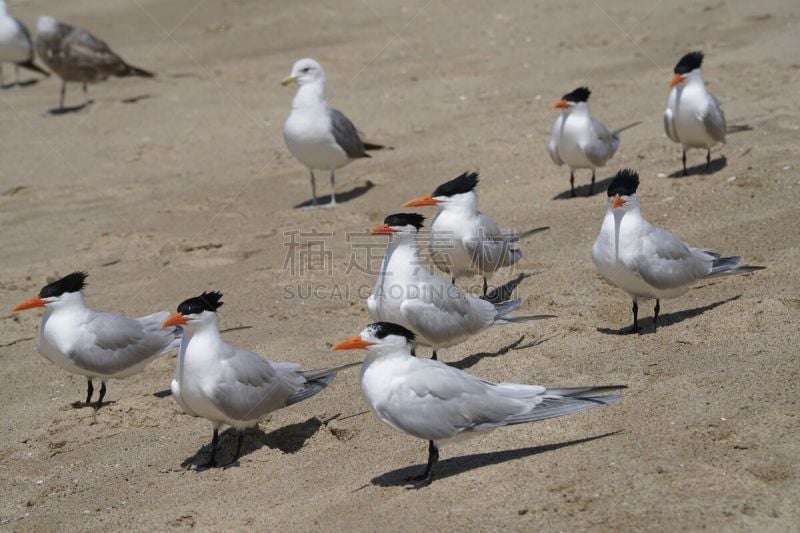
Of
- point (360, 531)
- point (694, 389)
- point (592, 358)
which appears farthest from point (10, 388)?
point (694, 389)

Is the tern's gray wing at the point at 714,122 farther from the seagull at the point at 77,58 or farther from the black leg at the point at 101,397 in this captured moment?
the seagull at the point at 77,58

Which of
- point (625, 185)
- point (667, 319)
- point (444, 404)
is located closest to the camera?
point (444, 404)

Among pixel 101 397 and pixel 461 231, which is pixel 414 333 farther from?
pixel 101 397

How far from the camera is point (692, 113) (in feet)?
28.6

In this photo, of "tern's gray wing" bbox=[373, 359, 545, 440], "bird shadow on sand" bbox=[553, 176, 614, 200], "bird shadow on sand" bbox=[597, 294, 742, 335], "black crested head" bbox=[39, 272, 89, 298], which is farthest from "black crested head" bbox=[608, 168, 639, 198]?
"black crested head" bbox=[39, 272, 89, 298]

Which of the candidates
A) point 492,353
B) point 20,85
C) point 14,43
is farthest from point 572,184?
point 20,85

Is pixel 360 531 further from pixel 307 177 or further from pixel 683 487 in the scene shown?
pixel 307 177

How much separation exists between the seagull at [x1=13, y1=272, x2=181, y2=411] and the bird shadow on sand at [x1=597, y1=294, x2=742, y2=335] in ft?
9.75

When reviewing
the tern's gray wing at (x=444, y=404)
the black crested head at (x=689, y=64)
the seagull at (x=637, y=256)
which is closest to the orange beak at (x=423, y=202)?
the seagull at (x=637, y=256)

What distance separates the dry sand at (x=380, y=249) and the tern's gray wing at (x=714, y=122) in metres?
0.32

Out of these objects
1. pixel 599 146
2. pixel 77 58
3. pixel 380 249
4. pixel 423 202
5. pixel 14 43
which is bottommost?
pixel 380 249

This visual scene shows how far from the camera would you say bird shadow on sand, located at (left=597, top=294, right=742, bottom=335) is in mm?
6367

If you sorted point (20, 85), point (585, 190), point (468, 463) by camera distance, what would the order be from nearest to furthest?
point (468, 463) < point (585, 190) < point (20, 85)

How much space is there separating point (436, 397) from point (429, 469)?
1.20ft
